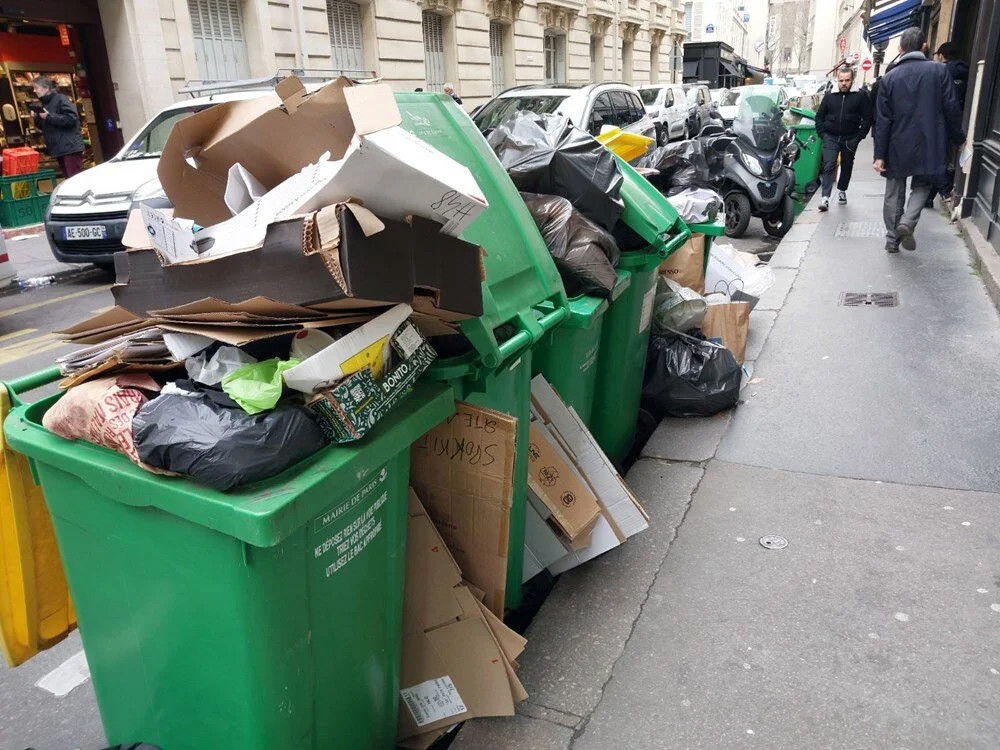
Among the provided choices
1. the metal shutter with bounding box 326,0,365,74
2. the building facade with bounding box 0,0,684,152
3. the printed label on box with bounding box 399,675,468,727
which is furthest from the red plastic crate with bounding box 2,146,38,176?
the printed label on box with bounding box 399,675,468,727

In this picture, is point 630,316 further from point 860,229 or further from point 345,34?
point 345,34

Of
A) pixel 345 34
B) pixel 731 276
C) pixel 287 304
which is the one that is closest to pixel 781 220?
pixel 731 276

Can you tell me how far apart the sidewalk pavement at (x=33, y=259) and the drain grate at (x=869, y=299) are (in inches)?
323

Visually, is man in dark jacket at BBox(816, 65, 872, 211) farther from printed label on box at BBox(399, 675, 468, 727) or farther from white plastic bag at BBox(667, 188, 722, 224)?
printed label on box at BBox(399, 675, 468, 727)

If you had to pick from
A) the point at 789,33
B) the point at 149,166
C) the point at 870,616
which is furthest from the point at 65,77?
the point at 789,33

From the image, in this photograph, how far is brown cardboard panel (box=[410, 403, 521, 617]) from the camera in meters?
2.07

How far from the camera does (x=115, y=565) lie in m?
1.72

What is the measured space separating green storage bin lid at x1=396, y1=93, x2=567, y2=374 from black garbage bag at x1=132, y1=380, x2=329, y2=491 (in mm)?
732

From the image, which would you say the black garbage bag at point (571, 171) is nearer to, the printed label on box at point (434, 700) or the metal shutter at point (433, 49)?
the printed label on box at point (434, 700)

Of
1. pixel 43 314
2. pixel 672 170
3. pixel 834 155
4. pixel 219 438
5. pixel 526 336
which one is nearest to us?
pixel 219 438

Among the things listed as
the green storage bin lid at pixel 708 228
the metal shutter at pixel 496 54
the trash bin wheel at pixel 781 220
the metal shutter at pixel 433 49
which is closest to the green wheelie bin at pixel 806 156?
the trash bin wheel at pixel 781 220

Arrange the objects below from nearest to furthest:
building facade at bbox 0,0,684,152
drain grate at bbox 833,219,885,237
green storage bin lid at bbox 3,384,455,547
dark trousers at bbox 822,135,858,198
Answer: green storage bin lid at bbox 3,384,455,547 → drain grate at bbox 833,219,885,237 → dark trousers at bbox 822,135,858,198 → building facade at bbox 0,0,684,152

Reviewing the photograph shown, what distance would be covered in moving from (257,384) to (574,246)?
1639 millimetres

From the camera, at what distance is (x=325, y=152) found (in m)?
1.86
